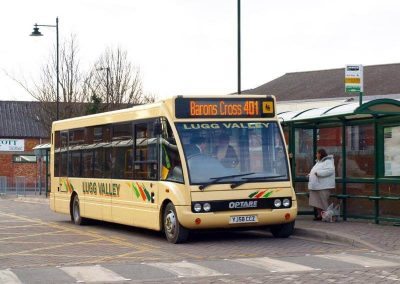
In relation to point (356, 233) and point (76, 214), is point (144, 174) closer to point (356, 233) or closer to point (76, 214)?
point (356, 233)

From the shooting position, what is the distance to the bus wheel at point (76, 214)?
71.7 ft

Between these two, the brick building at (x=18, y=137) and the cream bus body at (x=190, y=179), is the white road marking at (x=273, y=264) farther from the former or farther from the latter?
the brick building at (x=18, y=137)

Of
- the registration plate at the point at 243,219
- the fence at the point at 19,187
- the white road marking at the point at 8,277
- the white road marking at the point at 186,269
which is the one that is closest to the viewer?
the white road marking at the point at 8,277

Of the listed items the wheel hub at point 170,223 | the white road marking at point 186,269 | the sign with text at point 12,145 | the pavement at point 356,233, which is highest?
the sign with text at point 12,145

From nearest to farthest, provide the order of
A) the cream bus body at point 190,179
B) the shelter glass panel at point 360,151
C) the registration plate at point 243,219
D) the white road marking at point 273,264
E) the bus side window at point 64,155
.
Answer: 1. the white road marking at point 273,264
2. the cream bus body at point 190,179
3. the registration plate at point 243,219
4. the shelter glass panel at point 360,151
5. the bus side window at point 64,155

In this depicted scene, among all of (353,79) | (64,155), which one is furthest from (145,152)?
(64,155)

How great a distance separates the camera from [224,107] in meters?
16.4

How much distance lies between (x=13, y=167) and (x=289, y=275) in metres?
64.6

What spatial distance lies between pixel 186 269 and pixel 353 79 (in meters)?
8.07

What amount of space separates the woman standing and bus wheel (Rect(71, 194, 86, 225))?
20.2 feet

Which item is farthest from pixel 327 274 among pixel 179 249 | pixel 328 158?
pixel 328 158

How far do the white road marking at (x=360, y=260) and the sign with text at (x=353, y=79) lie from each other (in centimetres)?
584

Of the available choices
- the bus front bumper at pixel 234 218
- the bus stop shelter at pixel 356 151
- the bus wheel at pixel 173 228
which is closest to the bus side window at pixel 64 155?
the bus stop shelter at pixel 356 151

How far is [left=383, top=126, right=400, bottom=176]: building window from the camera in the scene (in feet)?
58.0
